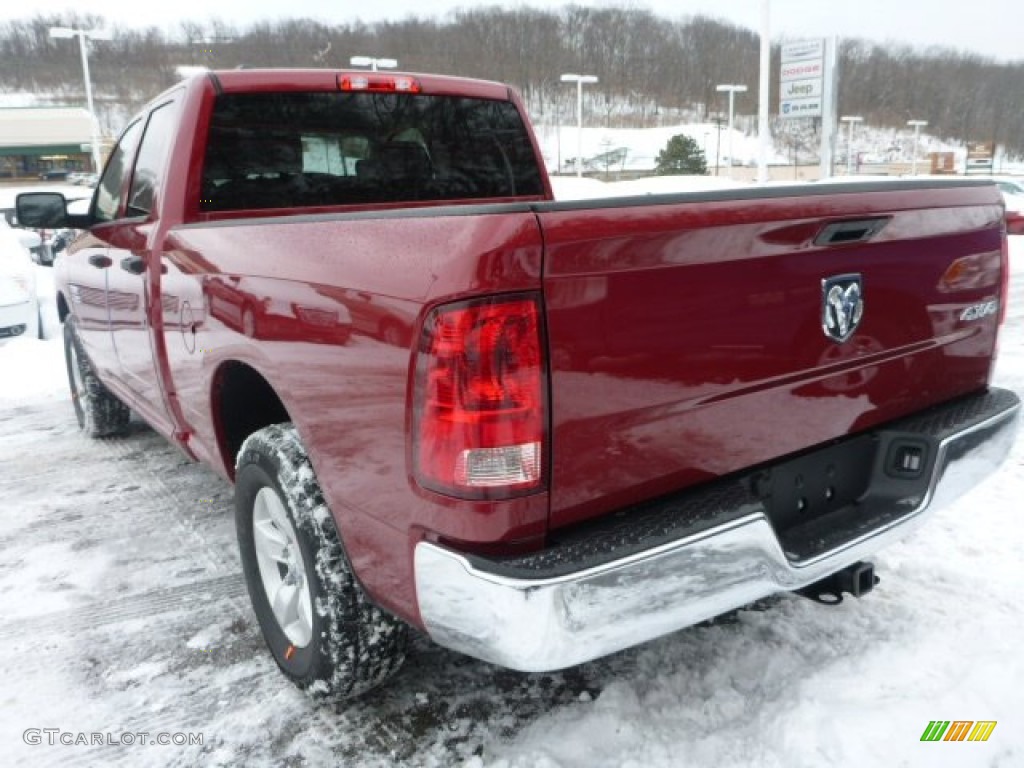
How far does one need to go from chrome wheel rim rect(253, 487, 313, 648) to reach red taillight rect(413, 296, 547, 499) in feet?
2.57

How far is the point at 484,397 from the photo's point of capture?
170cm

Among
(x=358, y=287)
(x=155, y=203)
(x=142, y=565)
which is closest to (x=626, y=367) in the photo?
(x=358, y=287)

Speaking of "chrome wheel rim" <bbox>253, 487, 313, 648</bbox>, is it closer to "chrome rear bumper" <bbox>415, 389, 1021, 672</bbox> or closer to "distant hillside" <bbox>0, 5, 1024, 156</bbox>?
"chrome rear bumper" <bbox>415, 389, 1021, 672</bbox>

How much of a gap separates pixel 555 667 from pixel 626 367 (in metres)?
0.64

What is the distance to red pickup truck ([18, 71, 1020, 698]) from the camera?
1.72 metres

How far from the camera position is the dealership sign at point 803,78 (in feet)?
80.5

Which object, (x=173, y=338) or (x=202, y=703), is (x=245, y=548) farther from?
(x=173, y=338)

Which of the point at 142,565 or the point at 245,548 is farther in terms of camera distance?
the point at 142,565

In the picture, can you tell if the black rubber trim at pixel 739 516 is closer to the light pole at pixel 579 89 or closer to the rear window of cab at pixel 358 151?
the rear window of cab at pixel 358 151

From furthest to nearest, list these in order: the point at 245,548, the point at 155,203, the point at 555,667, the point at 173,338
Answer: the point at 155,203, the point at 173,338, the point at 245,548, the point at 555,667

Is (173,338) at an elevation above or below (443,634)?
above

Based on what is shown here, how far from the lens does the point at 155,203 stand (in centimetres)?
331

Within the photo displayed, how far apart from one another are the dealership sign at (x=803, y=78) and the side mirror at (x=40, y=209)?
24.4m
